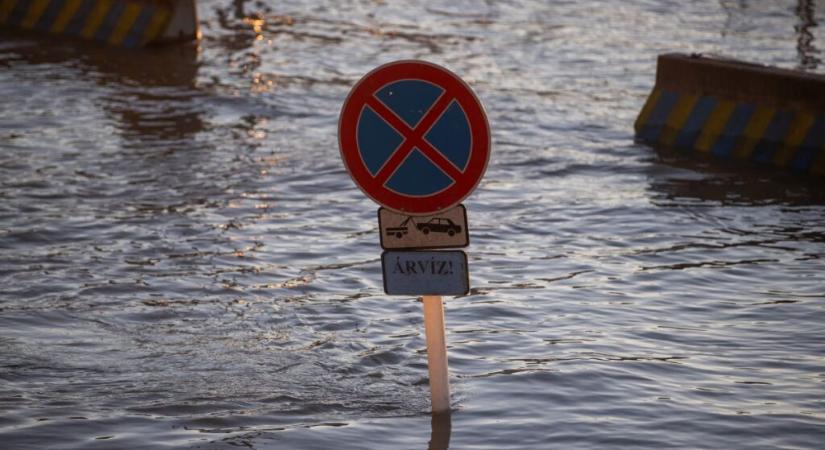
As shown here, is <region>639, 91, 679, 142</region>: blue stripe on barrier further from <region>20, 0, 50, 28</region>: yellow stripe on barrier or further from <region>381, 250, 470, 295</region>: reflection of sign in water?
<region>20, 0, 50, 28</region>: yellow stripe on barrier

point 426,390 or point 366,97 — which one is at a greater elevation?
point 366,97

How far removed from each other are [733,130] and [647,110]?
43.2 inches

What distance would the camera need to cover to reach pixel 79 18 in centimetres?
1805

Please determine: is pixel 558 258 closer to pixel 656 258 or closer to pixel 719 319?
pixel 656 258

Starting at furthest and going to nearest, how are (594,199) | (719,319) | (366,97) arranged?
(594,199)
(719,319)
(366,97)

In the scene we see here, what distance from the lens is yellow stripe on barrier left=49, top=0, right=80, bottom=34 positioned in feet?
59.6

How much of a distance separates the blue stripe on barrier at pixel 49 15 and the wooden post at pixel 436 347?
13197 millimetres

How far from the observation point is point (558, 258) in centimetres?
951

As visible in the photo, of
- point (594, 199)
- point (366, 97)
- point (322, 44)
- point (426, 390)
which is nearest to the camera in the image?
point (366, 97)

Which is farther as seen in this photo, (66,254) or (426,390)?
(66,254)

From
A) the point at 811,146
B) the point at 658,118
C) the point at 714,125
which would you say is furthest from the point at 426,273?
the point at 658,118

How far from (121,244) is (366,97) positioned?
4.33m

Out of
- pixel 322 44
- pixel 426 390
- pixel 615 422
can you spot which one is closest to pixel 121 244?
pixel 426 390

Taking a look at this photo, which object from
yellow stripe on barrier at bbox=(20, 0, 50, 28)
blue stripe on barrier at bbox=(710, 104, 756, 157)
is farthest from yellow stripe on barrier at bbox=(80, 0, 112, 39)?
blue stripe on barrier at bbox=(710, 104, 756, 157)
